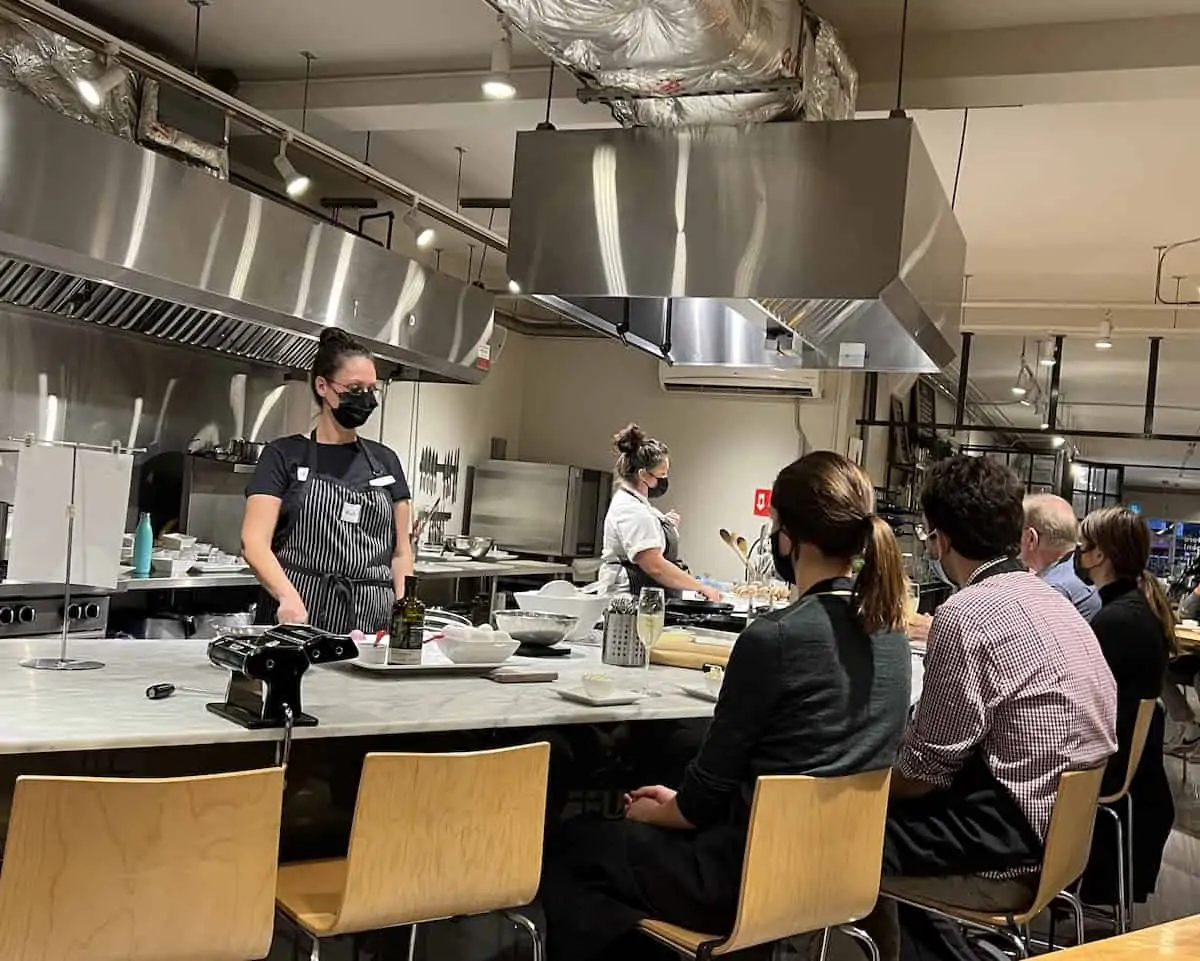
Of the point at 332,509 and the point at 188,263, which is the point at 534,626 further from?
the point at 188,263

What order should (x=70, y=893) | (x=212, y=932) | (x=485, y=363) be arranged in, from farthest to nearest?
(x=485, y=363)
(x=212, y=932)
(x=70, y=893)

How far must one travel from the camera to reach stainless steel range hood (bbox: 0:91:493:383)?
4.10m

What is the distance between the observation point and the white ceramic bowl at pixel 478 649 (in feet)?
9.00

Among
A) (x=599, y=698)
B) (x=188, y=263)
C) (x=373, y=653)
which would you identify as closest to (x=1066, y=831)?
(x=599, y=698)

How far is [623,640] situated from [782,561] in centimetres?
76

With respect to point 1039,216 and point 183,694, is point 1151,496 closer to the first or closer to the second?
point 1039,216

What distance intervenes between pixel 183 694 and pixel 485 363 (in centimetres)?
517

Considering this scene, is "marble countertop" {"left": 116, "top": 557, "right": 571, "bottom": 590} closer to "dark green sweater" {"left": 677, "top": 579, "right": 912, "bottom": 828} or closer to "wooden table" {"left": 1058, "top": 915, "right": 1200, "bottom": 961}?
"dark green sweater" {"left": 677, "top": 579, "right": 912, "bottom": 828}

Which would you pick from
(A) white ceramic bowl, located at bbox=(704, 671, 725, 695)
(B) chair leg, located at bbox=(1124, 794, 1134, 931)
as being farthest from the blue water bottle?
(B) chair leg, located at bbox=(1124, 794, 1134, 931)

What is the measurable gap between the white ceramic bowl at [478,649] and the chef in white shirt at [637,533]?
222cm

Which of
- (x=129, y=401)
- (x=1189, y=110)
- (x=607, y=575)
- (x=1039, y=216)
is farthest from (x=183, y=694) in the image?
(x=1039, y=216)

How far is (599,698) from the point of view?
2.54 meters

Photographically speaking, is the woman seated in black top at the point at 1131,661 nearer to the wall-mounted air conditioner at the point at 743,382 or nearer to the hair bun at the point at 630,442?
the hair bun at the point at 630,442

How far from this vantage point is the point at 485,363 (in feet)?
23.9
